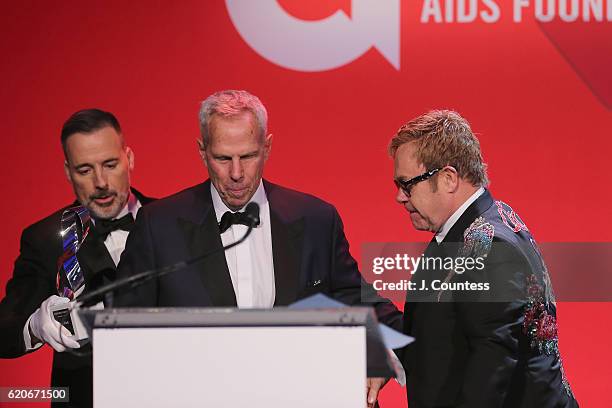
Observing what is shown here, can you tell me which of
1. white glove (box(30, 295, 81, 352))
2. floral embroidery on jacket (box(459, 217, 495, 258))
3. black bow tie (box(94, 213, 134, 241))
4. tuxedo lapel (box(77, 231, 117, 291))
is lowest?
white glove (box(30, 295, 81, 352))

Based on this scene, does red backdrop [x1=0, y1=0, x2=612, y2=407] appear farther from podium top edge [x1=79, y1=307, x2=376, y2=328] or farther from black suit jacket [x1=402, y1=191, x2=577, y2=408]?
podium top edge [x1=79, y1=307, x2=376, y2=328]

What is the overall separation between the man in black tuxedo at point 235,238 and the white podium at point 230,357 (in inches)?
41.6

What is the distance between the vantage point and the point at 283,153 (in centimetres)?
396

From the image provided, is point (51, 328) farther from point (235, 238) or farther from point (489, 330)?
point (489, 330)

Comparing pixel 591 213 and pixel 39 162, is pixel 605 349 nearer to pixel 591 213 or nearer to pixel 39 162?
pixel 591 213

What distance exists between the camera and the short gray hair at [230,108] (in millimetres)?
3076

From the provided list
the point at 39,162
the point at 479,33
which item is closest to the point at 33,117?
the point at 39,162

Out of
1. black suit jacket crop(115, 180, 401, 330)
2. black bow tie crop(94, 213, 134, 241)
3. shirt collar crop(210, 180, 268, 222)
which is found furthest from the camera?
black bow tie crop(94, 213, 134, 241)

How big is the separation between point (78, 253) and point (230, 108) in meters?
0.85

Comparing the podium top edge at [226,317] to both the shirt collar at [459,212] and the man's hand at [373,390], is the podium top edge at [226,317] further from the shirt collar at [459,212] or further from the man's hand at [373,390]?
the shirt collar at [459,212]

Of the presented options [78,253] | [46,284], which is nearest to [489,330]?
[78,253]

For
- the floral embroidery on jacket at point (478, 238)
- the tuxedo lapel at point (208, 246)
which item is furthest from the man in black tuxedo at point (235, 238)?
the floral embroidery on jacket at point (478, 238)

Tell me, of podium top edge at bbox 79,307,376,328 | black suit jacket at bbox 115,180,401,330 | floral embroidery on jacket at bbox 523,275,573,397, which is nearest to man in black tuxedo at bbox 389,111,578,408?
floral embroidery on jacket at bbox 523,275,573,397

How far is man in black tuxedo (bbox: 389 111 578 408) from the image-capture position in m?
2.73
